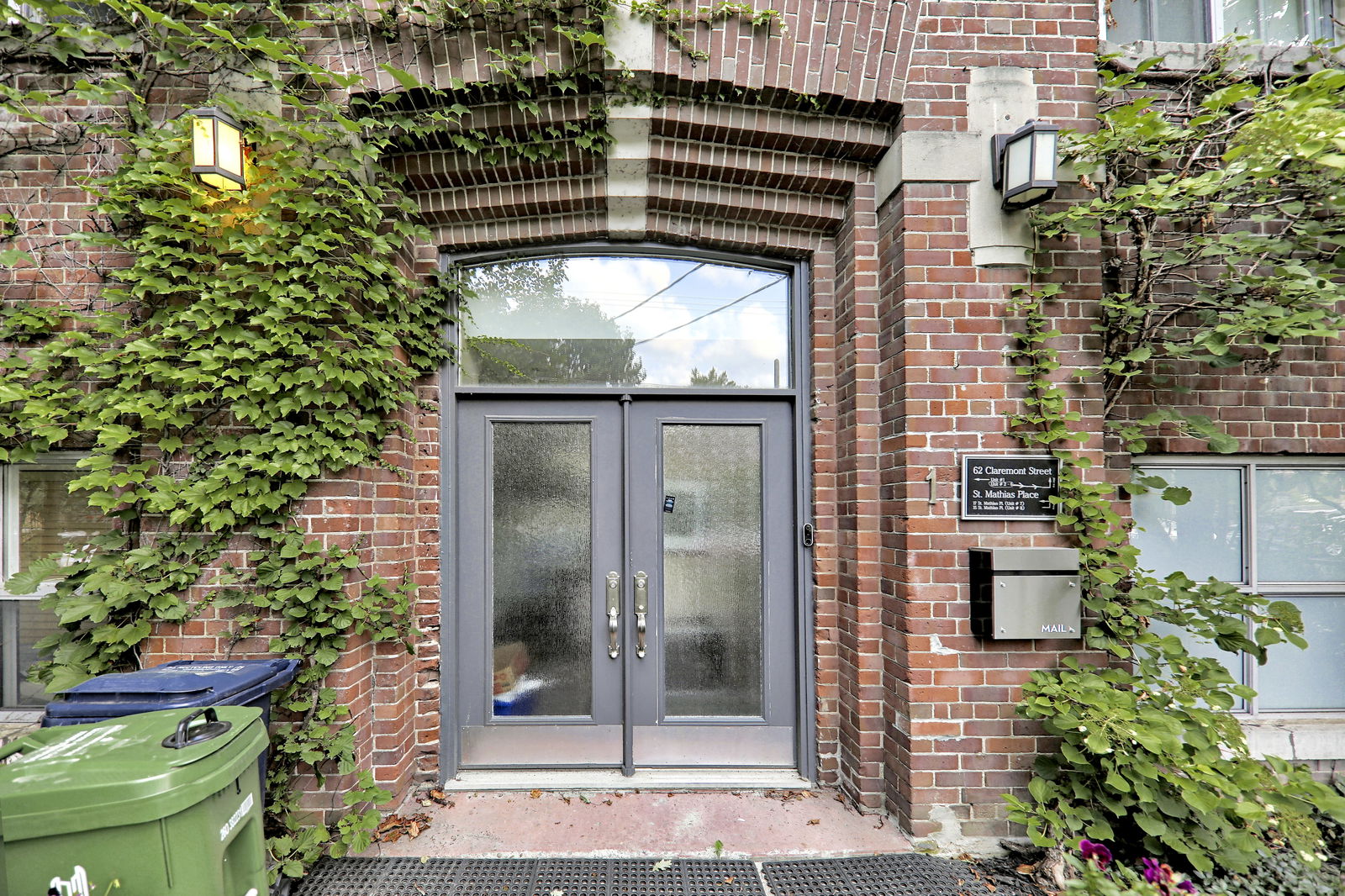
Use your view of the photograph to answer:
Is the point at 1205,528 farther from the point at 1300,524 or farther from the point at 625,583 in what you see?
the point at 625,583

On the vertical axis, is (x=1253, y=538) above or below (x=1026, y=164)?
below

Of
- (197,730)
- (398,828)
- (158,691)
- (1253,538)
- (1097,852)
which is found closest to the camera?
(197,730)

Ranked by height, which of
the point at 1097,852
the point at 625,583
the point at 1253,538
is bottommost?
the point at 1097,852

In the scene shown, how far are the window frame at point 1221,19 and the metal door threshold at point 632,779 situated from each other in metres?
4.83

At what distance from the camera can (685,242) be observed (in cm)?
354

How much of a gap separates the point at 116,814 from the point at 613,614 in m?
2.17

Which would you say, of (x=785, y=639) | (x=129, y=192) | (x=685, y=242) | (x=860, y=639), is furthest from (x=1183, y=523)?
(x=129, y=192)

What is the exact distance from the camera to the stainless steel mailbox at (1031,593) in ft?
9.11

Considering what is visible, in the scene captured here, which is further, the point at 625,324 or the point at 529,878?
the point at 625,324

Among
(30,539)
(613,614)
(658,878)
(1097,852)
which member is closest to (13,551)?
(30,539)

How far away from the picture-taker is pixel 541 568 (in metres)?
3.47

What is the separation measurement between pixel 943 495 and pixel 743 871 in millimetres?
2053

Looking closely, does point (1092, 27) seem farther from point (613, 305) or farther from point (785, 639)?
point (785, 639)

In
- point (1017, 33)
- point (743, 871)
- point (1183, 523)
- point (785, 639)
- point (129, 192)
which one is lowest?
point (743, 871)
